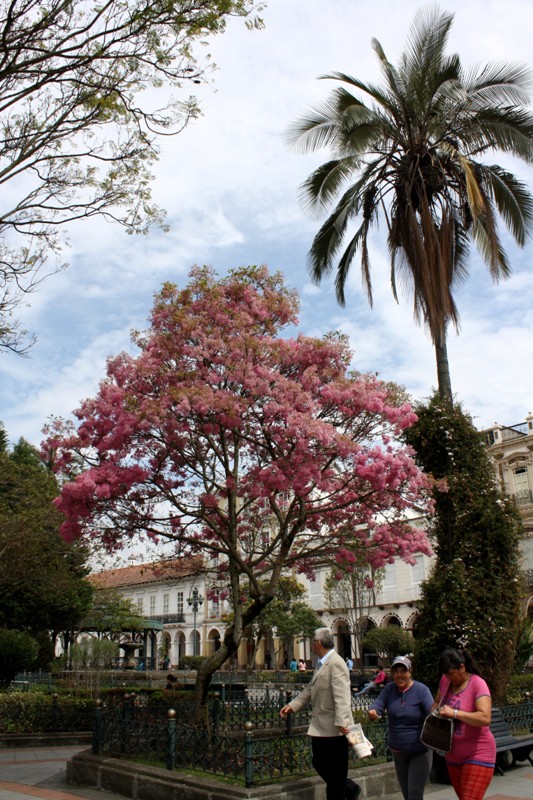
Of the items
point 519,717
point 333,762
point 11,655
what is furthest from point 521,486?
point 333,762

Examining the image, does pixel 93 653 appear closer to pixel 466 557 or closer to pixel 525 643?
pixel 525 643

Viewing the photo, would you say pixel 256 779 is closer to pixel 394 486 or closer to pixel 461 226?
pixel 394 486

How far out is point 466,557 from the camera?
999 centimetres

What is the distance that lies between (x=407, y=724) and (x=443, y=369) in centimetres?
827

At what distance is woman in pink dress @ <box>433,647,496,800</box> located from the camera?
4309 mm

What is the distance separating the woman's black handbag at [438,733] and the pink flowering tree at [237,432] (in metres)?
4.66

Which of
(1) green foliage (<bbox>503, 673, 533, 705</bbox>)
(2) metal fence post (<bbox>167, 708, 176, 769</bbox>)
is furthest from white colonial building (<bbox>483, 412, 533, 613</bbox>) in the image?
(2) metal fence post (<bbox>167, 708, 176, 769</bbox>)

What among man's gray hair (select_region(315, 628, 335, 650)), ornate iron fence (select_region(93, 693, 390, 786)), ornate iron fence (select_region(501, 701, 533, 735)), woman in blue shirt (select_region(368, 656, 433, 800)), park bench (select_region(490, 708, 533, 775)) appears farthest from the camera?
ornate iron fence (select_region(501, 701, 533, 735))

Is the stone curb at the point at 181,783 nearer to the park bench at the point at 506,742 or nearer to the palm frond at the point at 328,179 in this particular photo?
the park bench at the point at 506,742

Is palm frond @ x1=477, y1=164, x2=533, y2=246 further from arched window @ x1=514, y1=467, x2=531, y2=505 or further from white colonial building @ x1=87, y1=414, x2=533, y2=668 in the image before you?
arched window @ x1=514, y1=467, x2=531, y2=505

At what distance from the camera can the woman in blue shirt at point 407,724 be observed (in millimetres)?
4855

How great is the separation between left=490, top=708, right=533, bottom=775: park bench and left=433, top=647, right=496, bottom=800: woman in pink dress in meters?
4.38

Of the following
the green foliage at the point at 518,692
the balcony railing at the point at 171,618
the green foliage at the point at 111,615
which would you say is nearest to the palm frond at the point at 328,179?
the green foliage at the point at 518,692

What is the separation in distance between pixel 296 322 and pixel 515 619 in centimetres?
548
